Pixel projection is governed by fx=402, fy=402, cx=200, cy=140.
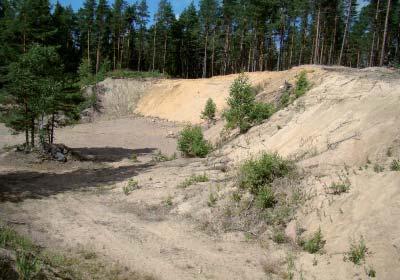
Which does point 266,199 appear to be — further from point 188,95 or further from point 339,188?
point 188,95

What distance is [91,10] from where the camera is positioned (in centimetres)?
6309

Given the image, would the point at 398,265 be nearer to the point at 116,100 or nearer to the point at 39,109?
the point at 39,109

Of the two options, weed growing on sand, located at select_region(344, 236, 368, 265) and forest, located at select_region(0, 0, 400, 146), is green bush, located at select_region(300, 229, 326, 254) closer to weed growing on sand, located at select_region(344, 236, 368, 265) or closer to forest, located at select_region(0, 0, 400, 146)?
weed growing on sand, located at select_region(344, 236, 368, 265)

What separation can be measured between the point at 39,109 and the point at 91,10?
47.4m

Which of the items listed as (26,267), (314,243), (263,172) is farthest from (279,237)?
(26,267)

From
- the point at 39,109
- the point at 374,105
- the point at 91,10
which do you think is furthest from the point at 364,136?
the point at 91,10

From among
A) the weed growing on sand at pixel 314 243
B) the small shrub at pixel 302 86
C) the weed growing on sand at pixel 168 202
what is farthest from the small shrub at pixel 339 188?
the small shrub at pixel 302 86

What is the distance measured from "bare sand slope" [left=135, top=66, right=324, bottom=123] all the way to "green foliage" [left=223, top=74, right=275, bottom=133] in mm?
11564

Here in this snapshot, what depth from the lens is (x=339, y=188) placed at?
1073 centimetres

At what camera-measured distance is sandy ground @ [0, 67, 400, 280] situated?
8.84 meters

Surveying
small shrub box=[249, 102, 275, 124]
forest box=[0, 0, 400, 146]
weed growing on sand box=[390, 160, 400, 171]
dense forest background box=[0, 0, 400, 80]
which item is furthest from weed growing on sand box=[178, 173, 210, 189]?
dense forest background box=[0, 0, 400, 80]

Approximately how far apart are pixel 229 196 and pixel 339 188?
3.31 meters

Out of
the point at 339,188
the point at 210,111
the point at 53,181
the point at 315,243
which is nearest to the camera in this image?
the point at 315,243

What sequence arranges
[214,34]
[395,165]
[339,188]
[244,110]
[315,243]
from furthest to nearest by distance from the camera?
[214,34] < [244,110] < [339,188] < [395,165] < [315,243]
